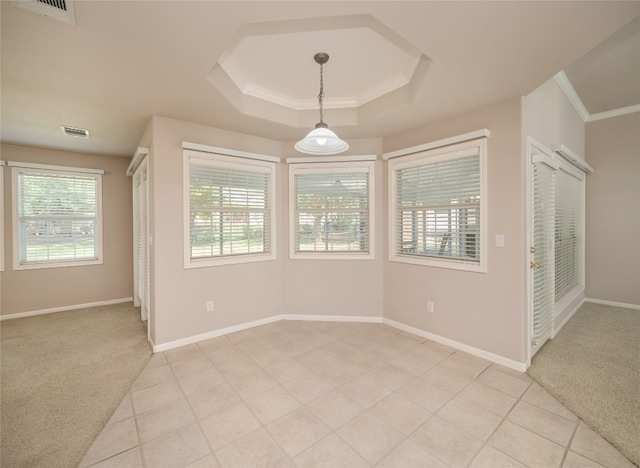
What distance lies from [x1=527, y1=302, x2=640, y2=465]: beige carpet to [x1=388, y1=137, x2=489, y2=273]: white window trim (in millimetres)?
1081

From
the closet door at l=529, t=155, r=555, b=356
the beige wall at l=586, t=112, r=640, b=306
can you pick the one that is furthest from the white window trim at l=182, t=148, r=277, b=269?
the beige wall at l=586, t=112, r=640, b=306

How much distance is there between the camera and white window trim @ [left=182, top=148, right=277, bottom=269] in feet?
10.4

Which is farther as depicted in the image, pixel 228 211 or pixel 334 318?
pixel 334 318

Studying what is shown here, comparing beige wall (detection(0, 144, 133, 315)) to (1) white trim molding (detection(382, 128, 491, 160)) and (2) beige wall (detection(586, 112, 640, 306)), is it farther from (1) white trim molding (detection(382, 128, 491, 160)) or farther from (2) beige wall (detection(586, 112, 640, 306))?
(2) beige wall (detection(586, 112, 640, 306))

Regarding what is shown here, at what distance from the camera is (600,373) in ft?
8.21

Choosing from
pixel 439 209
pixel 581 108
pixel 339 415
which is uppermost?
pixel 581 108

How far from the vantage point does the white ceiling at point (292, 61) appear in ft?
5.15

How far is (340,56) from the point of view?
2.38 m

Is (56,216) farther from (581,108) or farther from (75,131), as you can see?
(581,108)

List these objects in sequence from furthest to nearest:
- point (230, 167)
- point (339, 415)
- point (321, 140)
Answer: point (230, 167) → point (321, 140) → point (339, 415)

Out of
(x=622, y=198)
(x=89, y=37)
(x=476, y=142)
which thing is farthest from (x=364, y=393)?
(x=622, y=198)

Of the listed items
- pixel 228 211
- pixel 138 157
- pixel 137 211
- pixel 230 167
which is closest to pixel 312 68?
pixel 230 167

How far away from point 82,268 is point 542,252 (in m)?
6.44

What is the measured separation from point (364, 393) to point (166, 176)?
2916mm
